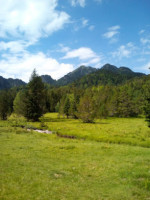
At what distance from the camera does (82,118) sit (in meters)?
60.5

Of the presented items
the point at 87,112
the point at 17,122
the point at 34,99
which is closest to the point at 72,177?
the point at 17,122

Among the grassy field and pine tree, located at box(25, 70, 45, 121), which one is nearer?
the grassy field

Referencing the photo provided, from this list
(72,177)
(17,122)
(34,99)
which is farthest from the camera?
(34,99)

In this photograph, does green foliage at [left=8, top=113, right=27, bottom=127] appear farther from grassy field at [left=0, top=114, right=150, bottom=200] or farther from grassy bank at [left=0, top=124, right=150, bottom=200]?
grassy bank at [left=0, top=124, right=150, bottom=200]

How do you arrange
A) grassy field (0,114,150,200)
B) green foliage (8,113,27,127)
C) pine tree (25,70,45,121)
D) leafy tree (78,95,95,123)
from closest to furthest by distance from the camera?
grassy field (0,114,150,200), green foliage (8,113,27,127), pine tree (25,70,45,121), leafy tree (78,95,95,123)

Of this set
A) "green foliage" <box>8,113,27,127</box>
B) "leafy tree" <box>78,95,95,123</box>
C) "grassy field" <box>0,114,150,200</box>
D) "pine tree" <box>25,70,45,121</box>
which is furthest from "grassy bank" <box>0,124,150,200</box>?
"pine tree" <box>25,70,45,121</box>

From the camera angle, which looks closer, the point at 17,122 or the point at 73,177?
the point at 73,177

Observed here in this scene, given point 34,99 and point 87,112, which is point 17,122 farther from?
point 87,112

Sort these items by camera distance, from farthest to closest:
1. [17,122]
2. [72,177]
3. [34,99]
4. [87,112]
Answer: [87,112] < [34,99] < [17,122] < [72,177]

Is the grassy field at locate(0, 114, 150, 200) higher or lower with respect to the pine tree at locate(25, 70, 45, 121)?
lower

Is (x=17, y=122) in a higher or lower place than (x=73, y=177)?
lower

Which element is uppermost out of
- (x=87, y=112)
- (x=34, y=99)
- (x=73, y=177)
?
(x=34, y=99)

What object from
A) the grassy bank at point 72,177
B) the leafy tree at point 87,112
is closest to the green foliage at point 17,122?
the leafy tree at point 87,112

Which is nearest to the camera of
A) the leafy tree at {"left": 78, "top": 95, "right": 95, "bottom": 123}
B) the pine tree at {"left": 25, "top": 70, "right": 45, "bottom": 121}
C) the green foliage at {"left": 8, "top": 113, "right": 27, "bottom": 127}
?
the green foliage at {"left": 8, "top": 113, "right": 27, "bottom": 127}
